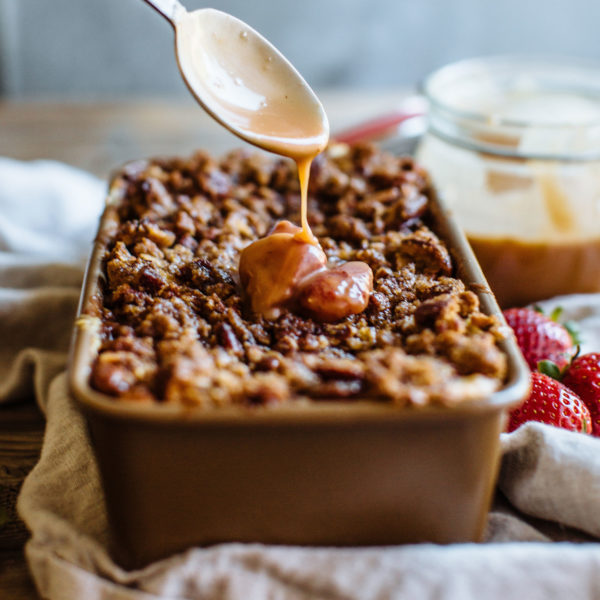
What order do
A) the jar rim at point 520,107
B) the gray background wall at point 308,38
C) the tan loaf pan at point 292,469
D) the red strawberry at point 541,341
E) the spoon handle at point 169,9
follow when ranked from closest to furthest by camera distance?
the tan loaf pan at point 292,469 → the spoon handle at point 169,9 → the red strawberry at point 541,341 → the jar rim at point 520,107 → the gray background wall at point 308,38

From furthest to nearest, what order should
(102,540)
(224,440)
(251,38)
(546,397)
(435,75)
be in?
(435,75), (251,38), (546,397), (102,540), (224,440)

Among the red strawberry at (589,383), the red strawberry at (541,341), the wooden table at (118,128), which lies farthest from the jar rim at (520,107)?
the wooden table at (118,128)

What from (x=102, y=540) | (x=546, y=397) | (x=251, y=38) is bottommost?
(x=102, y=540)

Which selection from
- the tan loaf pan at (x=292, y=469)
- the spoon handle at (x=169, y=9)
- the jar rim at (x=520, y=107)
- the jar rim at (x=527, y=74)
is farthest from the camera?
the jar rim at (x=527, y=74)

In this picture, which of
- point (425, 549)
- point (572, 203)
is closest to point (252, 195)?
point (572, 203)

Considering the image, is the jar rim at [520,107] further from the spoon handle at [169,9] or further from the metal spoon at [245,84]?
the spoon handle at [169,9]

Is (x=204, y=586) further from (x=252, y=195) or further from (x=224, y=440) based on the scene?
(x=252, y=195)
